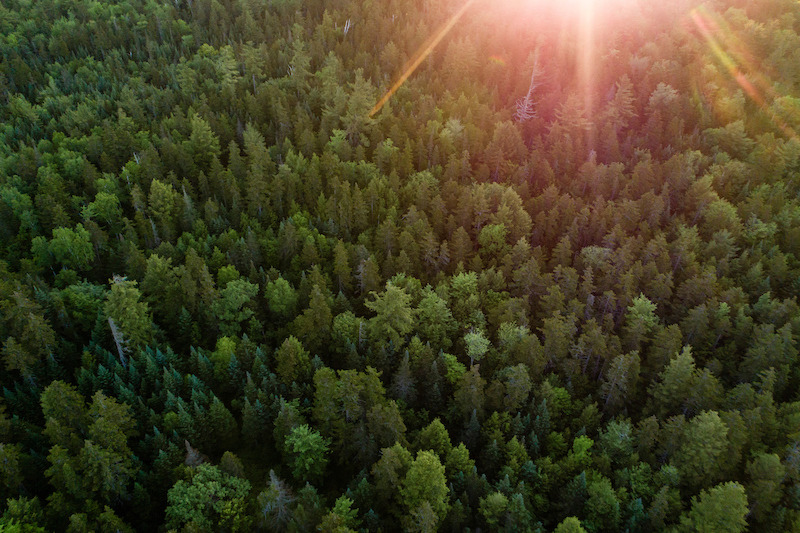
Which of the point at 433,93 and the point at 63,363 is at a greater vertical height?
the point at 433,93

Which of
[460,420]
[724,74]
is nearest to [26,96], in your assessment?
[460,420]

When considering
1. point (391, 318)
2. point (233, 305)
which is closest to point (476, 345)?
point (391, 318)

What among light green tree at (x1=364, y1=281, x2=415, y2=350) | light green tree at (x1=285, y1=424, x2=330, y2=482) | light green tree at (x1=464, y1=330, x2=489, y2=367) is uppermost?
light green tree at (x1=364, y1=281, x2=415, y2=350)

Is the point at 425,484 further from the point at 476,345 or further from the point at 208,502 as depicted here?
the point at 476,345

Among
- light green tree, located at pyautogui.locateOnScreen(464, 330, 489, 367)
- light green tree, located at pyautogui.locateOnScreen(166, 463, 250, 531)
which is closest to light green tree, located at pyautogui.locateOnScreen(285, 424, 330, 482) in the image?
light green tree, located at pyautogui.locateOnScreen(166, 463, 250, 531)

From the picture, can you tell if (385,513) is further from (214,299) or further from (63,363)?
(63,363)

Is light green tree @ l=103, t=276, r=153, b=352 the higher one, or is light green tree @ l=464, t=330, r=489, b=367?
light green tree @ l=103, t=276, r=153, b=352

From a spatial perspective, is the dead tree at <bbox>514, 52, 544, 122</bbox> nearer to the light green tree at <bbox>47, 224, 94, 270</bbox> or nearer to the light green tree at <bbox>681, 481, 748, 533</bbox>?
the light green tree at <bbox>681, 481, 748, 533</bbox>
